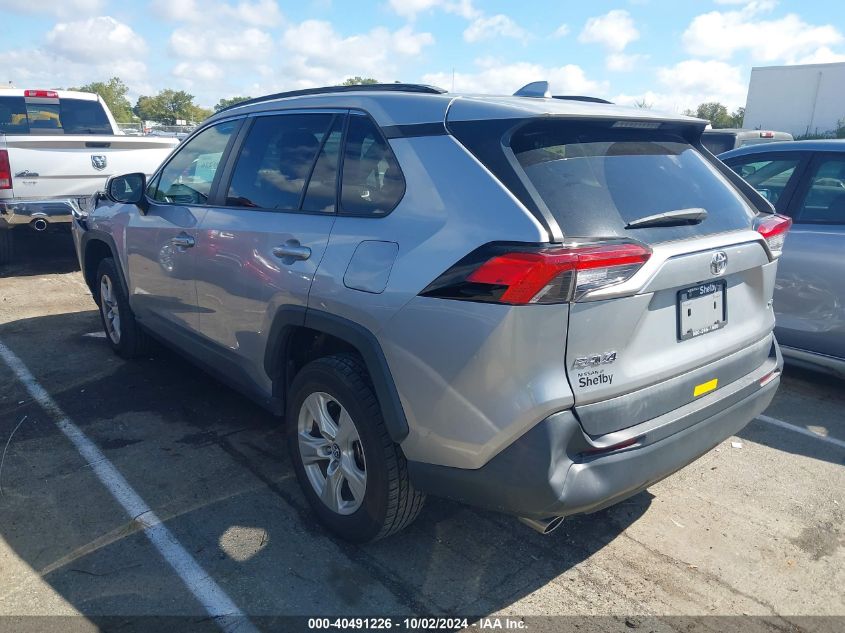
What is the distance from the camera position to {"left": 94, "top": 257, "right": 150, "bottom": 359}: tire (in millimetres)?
5137

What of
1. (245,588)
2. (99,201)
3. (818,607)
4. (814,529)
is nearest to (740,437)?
(814,529)

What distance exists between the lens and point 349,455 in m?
2.96

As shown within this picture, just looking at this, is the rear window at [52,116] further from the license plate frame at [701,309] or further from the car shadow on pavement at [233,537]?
the license plate frame at [701,309]

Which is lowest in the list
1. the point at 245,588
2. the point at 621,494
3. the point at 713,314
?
the point at 245,588

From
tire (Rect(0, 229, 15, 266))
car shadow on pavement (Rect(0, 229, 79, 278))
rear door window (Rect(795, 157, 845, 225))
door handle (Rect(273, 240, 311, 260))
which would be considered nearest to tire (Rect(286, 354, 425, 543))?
door handle (Rect(273, 240, 311, 260))

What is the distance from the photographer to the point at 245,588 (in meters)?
2.78

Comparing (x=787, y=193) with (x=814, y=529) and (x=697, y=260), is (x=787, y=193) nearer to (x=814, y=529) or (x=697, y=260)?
(x=814, y=529)

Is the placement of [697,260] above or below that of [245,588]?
above

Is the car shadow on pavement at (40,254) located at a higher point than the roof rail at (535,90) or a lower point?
lower

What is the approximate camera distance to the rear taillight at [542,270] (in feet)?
7.28

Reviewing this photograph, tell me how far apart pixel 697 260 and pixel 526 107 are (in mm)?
847

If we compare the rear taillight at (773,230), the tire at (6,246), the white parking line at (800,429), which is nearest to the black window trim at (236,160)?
the rear taillight at (773,230)

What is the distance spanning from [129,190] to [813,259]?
4612mm

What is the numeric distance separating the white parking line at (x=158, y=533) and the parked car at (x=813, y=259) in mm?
→ 4084
